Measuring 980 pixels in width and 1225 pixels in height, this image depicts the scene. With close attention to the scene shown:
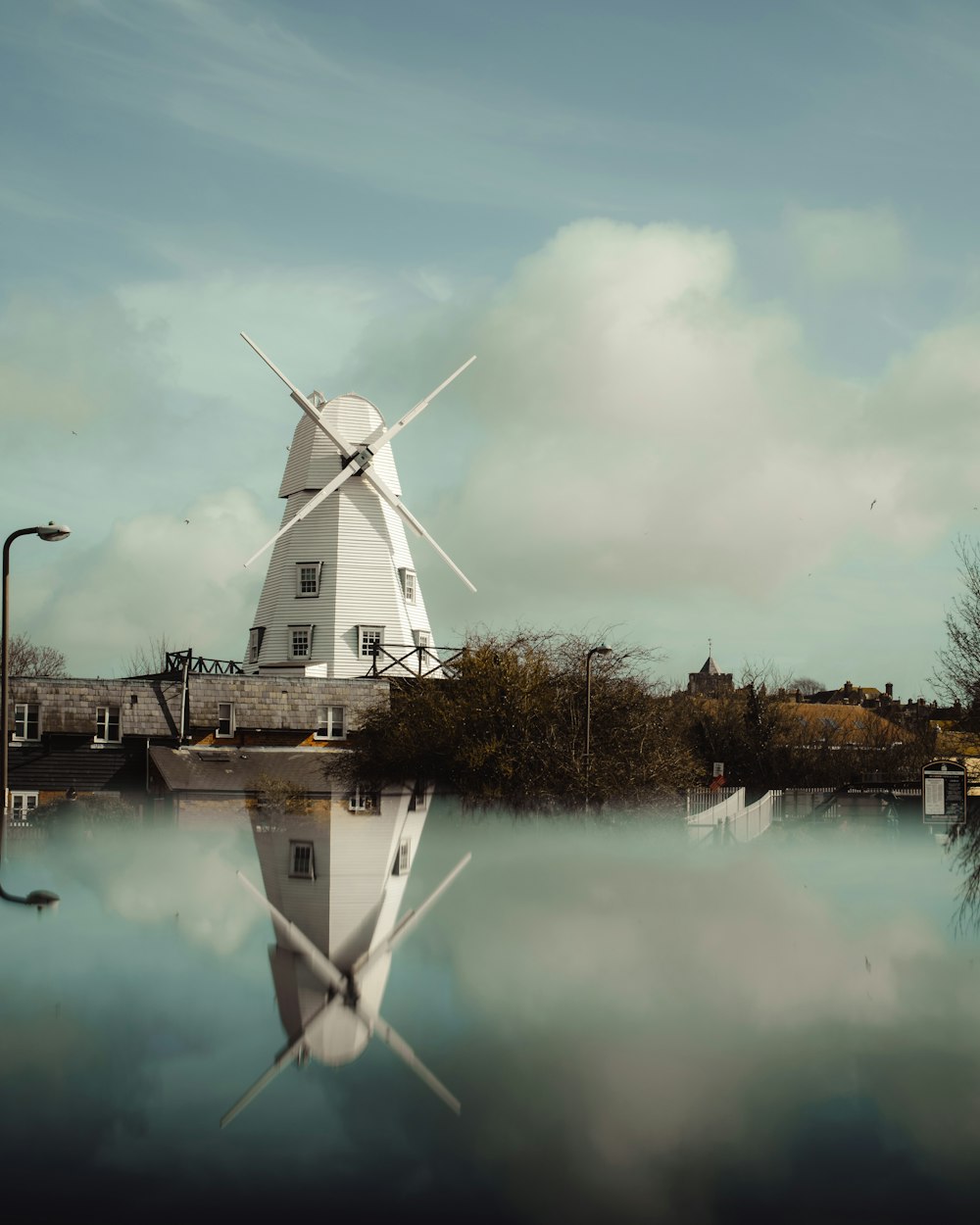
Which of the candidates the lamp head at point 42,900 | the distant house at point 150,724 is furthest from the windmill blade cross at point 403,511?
the lamp head at point 42,900

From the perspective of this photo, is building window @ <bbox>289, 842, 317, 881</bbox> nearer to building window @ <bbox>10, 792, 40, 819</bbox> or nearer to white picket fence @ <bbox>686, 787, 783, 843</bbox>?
white picket fence @ <bbox>686, 787, 783, 843</bbox>

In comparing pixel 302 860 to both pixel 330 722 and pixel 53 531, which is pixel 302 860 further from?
pixel 330 722

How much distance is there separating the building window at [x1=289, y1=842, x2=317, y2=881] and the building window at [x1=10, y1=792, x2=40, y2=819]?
16.1 meters

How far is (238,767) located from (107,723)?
564 cm

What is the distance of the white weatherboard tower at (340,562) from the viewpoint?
46312 millimetres

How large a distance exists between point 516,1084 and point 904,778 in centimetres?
5069

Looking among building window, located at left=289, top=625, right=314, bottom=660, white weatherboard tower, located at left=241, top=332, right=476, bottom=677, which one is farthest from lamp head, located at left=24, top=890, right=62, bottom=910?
building window, located at left=289, top=625, right=314, bottom=660

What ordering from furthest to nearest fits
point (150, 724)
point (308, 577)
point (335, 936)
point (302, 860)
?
point (308, 577)
point (150, 724)
point (302, 860)
point (335, 936)

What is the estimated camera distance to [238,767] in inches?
1489

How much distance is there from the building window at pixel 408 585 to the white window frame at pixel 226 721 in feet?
33.5

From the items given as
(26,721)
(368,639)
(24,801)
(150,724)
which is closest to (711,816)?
(368,639)

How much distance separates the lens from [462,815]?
30.1 m

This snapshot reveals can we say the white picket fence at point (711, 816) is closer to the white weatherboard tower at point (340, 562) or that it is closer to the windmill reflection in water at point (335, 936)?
the windmill reflection in water at point (335, 936)

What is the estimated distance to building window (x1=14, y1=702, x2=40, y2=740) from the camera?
39.3m
